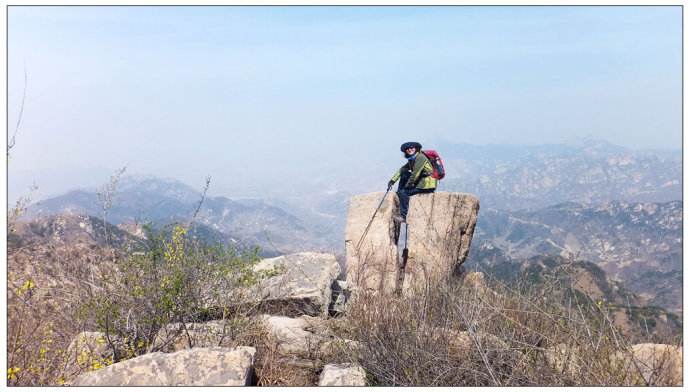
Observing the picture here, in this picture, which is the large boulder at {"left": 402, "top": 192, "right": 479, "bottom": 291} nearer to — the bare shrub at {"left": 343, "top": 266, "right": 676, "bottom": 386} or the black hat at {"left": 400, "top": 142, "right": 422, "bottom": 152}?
→ the black hat at {"left": 400, "top": 142, "right": 422, "bottom": 152}

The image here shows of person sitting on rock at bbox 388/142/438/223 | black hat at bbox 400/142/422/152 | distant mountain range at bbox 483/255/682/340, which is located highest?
black hat at bbox 400/142/422/152

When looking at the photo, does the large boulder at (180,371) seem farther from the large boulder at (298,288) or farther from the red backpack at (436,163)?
the red backpack at (436,163)

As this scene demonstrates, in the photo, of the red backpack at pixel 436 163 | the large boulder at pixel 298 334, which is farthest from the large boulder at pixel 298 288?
the red backpack at pixel 436 163

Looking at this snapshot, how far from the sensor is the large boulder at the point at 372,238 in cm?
1059

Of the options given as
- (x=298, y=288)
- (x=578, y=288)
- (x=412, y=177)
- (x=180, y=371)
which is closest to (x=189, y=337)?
(x=180, y=371)

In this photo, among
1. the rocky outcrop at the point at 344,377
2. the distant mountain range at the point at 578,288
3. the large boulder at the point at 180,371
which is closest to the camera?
the large boulder at the point at 180,371

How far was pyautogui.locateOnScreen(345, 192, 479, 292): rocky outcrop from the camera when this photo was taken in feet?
34.6

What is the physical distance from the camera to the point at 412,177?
11422mm

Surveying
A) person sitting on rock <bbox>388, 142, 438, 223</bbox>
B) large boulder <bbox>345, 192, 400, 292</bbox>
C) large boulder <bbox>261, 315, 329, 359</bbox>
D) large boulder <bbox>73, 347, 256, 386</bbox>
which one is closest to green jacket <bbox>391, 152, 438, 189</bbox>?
person sitting on rock <bbox>388, 142, 438, 223</bbox>

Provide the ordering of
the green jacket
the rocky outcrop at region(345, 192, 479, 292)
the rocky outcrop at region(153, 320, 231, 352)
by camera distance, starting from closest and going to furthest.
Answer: the rocky outcrop at region(153, 320, 231, 352) < the rocky outcrop at region(345, 192, 479, 292) < the green jacket

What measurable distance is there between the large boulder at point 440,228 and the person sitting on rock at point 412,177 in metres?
0.39

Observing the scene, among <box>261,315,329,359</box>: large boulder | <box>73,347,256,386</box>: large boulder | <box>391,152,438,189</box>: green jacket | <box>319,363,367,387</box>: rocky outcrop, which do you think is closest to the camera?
<box>73,347,256,386</box>: large boulder

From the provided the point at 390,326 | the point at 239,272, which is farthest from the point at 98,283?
the point at 390,326

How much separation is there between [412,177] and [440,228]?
56.4 inches
